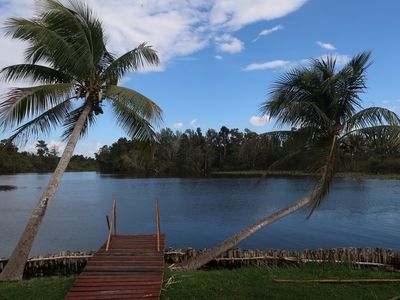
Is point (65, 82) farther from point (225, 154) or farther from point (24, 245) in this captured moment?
point (225, 154)

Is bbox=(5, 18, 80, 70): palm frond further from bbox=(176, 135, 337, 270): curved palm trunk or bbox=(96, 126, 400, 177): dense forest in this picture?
bbox=(176, 135, 337, 270): curved palm trunk

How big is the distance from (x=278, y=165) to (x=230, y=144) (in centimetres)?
10773

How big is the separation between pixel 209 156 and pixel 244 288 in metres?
109

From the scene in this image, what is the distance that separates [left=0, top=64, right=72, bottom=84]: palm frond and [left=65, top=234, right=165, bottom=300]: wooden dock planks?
5372 mm

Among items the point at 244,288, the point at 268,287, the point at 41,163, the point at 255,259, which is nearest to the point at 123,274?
the point at 244,288

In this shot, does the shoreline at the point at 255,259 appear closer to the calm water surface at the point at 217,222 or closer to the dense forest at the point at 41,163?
the calm water surface at the point at 217,222

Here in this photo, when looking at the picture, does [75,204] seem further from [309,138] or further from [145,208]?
[309,138]

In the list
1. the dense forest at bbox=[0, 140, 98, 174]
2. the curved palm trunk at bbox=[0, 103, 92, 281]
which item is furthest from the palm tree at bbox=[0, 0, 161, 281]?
the dense forest at bbox=[0, 140, 98, 174]

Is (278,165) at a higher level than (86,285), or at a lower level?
higher

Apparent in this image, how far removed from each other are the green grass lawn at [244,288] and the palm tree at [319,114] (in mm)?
2439

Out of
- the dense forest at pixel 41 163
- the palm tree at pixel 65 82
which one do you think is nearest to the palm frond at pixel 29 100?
the palm tree at pixel 65 82

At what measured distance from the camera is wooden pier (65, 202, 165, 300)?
28.4ft

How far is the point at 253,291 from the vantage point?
9.23 m

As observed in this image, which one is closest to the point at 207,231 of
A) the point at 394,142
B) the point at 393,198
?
the point at 394,142
